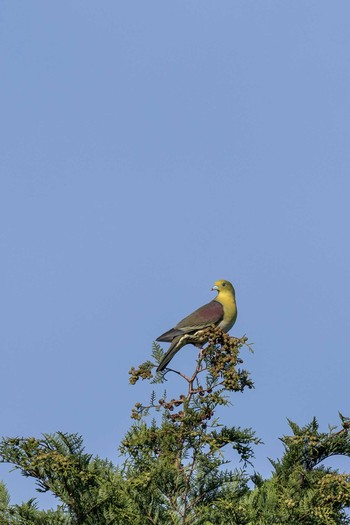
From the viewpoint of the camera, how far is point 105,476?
9539mm

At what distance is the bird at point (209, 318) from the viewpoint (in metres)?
13.1

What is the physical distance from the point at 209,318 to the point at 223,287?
119 cm

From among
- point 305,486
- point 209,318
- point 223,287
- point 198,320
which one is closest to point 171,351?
point 198,320

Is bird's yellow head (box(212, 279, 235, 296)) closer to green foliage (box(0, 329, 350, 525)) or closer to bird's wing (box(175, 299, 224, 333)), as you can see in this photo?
bird's wing (box(175, 299, 224, 333))

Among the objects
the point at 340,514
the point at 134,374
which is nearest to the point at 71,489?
the point at 134,374

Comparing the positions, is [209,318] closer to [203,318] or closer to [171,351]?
[203,318]

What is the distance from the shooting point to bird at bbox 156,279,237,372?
13.1 metres

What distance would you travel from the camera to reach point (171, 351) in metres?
12.6

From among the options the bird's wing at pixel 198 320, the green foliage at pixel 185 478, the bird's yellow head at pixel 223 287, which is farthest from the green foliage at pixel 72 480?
the bird's yellow head at pixel 223 287

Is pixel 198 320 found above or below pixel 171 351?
above

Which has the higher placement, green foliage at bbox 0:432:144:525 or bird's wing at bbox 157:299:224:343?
bird's wing at bbox 157:299:224:343

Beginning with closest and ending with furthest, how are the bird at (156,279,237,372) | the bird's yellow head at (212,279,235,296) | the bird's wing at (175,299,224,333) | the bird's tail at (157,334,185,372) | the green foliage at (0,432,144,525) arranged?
1. the green foliage at (0,432,144,525)
2. the bird's tail at (157,334,185,372)
3. the bird at (156,279,237,372)
4. the bird's wing at (175,299,224,333)
5. the bird's yellow head at (212,279,235,296)

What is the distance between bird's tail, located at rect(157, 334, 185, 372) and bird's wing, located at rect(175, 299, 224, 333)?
165mm

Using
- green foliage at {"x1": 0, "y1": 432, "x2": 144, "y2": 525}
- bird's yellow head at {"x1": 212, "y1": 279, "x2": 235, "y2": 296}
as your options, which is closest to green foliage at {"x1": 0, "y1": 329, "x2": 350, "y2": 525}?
green foliage at {"x1": 0, "y1": 432, "x2": 144, "y2": 525}
